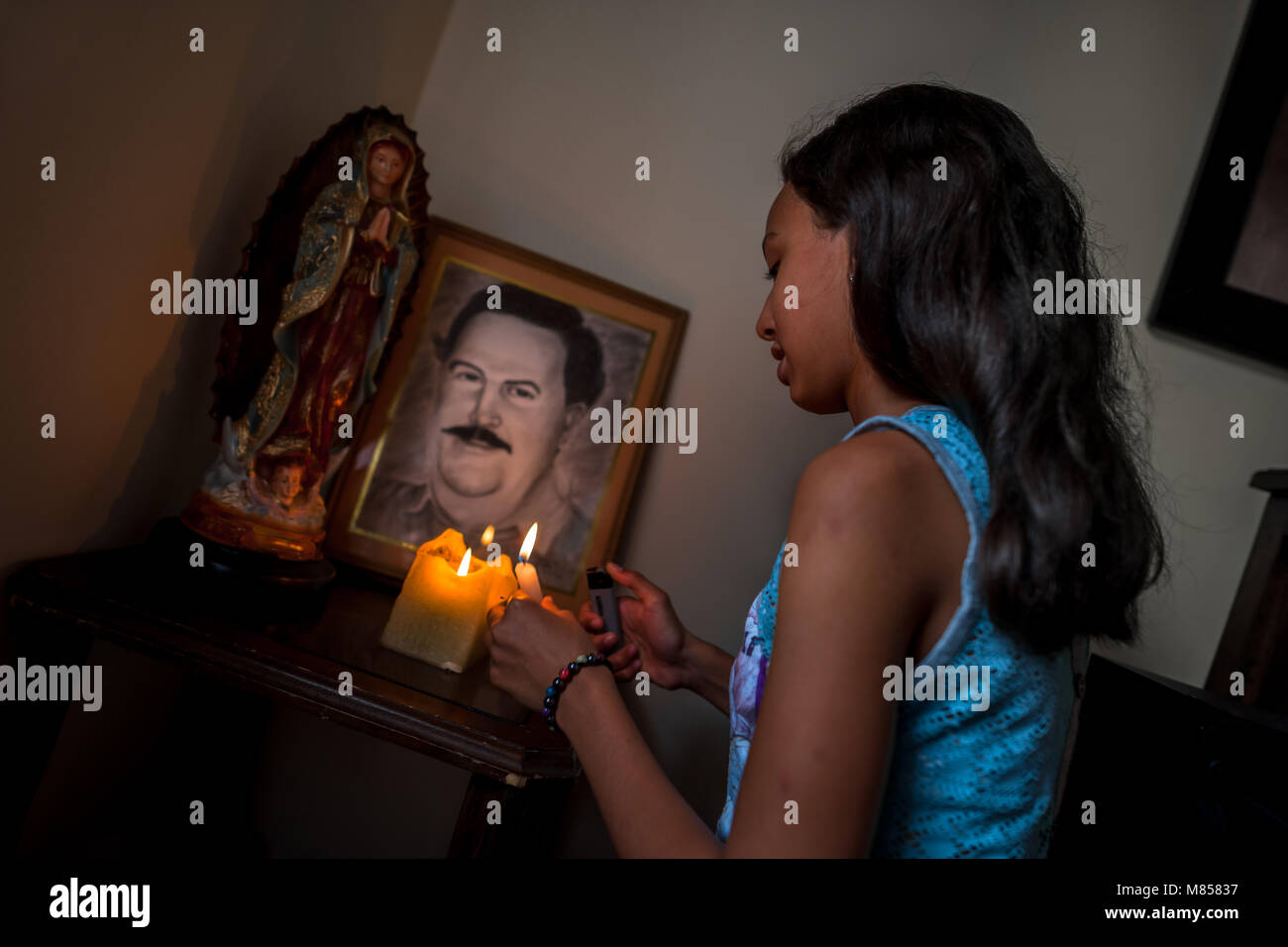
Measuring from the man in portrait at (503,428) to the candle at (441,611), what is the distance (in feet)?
1.04

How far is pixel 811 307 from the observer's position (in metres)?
0.74

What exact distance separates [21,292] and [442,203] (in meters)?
0.74

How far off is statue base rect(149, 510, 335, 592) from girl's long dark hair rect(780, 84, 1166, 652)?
0.70 m

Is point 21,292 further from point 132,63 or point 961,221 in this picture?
point 961,221

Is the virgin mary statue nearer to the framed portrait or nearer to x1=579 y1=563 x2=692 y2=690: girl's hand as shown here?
the framed portrait

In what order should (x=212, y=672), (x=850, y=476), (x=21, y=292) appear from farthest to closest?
1. (x=212, y=672)
2. (x=21, y=292)
3. (x=850, y=476)

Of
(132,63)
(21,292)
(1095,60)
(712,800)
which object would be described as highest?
(1095,60)

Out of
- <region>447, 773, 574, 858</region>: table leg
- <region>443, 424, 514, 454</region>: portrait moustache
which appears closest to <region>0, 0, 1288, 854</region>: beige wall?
<region>443, 424, 514, 454</region>: portrait moustache

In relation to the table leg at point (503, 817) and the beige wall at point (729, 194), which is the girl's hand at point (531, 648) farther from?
the beige wall at point (729, 194)

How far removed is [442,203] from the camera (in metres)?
1.41

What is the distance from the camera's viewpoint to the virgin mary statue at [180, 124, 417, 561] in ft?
3.25

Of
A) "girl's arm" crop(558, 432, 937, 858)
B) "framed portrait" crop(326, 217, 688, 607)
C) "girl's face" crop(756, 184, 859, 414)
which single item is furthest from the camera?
"framed portrait" crop(326, 217, 688, 607)

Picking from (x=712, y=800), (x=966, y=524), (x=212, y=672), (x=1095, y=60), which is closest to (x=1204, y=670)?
(x=712, y=800)

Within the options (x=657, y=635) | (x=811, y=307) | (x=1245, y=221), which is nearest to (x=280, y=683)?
(x=657, y=635)
